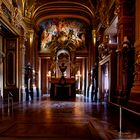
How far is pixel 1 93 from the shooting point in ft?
61.3

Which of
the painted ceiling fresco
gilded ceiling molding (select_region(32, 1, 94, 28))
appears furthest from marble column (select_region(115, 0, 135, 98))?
the painted ceiling fresco

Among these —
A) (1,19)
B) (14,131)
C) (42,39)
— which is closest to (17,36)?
(1,19)

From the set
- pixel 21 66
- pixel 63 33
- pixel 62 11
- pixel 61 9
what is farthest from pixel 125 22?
pixel 63 33

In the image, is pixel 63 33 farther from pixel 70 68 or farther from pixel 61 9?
pixel 61 9

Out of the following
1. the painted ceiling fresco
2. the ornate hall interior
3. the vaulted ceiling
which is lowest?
the ornate hall interior

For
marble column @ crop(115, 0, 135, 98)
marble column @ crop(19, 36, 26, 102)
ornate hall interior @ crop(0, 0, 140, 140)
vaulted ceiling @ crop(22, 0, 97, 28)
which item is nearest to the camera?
ornate hall interior @ crop(0, 0, 140, 140)

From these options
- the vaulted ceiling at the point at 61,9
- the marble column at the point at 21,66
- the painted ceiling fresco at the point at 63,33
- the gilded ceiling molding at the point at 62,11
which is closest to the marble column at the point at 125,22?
the marble column at the point at 21,66

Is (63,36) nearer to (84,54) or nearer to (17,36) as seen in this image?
(84,54)

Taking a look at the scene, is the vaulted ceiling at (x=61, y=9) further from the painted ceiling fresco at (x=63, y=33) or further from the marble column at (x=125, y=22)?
the marble column at (x=125, y=22)

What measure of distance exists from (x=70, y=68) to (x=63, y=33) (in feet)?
12.6

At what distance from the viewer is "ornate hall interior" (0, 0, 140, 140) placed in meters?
7.16

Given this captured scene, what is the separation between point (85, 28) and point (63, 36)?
8.08 ft

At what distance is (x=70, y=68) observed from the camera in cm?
3006

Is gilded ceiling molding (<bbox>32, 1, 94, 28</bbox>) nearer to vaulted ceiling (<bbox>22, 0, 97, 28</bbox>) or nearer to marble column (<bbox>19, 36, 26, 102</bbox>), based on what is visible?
vaulted ceiling (<bbox>22, 0, 97, 28</bbox>)
